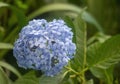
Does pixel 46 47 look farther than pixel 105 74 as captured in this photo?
No

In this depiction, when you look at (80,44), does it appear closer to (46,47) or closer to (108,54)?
(108,54)

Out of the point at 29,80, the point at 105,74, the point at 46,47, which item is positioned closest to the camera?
the point at 46,47

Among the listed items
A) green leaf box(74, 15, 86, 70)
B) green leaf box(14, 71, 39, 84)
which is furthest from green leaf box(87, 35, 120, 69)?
green leaf box(14, 71, 39, 84)

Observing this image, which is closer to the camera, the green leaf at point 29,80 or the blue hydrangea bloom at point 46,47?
the blue hydrangea bloom at point 46,47

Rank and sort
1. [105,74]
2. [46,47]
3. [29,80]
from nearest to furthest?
[46,47] < [29,80] < [105,74]

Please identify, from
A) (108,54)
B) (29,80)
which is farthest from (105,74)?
(29,80)

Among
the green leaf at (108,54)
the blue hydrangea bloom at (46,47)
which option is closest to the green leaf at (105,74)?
the green leaf at (108,54)

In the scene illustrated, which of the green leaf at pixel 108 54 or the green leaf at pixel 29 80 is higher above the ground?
the green leaf at pixel 108 54

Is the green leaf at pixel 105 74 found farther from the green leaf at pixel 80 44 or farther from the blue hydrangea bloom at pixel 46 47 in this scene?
the blue hydrangea bloom at pixel 46 47
